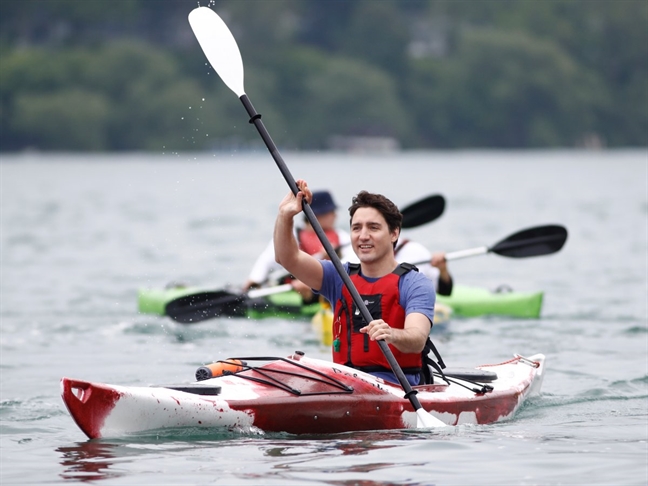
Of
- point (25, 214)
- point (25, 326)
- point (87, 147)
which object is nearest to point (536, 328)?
point (25, 326)

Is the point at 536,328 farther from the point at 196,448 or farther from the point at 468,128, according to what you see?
the point at 468,128

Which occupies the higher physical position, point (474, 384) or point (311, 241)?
point (311, 241)

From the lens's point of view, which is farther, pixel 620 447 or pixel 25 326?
pixel 25 326

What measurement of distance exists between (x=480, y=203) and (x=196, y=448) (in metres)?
30.8

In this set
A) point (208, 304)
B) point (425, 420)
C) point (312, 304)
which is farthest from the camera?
point (312, 304)

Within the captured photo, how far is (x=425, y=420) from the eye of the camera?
22.7 ft

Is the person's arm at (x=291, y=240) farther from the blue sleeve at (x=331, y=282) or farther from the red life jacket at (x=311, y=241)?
the red life jacket at (x=311, y=241)

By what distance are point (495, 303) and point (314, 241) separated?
7.28ft

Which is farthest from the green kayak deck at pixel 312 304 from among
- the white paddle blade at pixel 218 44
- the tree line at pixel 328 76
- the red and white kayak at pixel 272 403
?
the tree line at pixel 328 76

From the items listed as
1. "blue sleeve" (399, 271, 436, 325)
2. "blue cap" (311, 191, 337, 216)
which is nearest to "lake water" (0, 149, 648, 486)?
"blue sleeve" (399, 271, 436, 325)

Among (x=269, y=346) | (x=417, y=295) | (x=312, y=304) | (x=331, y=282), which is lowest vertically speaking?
(x=417, y=295)

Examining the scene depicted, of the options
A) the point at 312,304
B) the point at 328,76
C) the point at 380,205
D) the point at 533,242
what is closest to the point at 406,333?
the point at 380,205

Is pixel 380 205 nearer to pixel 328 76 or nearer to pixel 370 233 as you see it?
pixel 370 233

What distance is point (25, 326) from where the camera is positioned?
40.9ft
